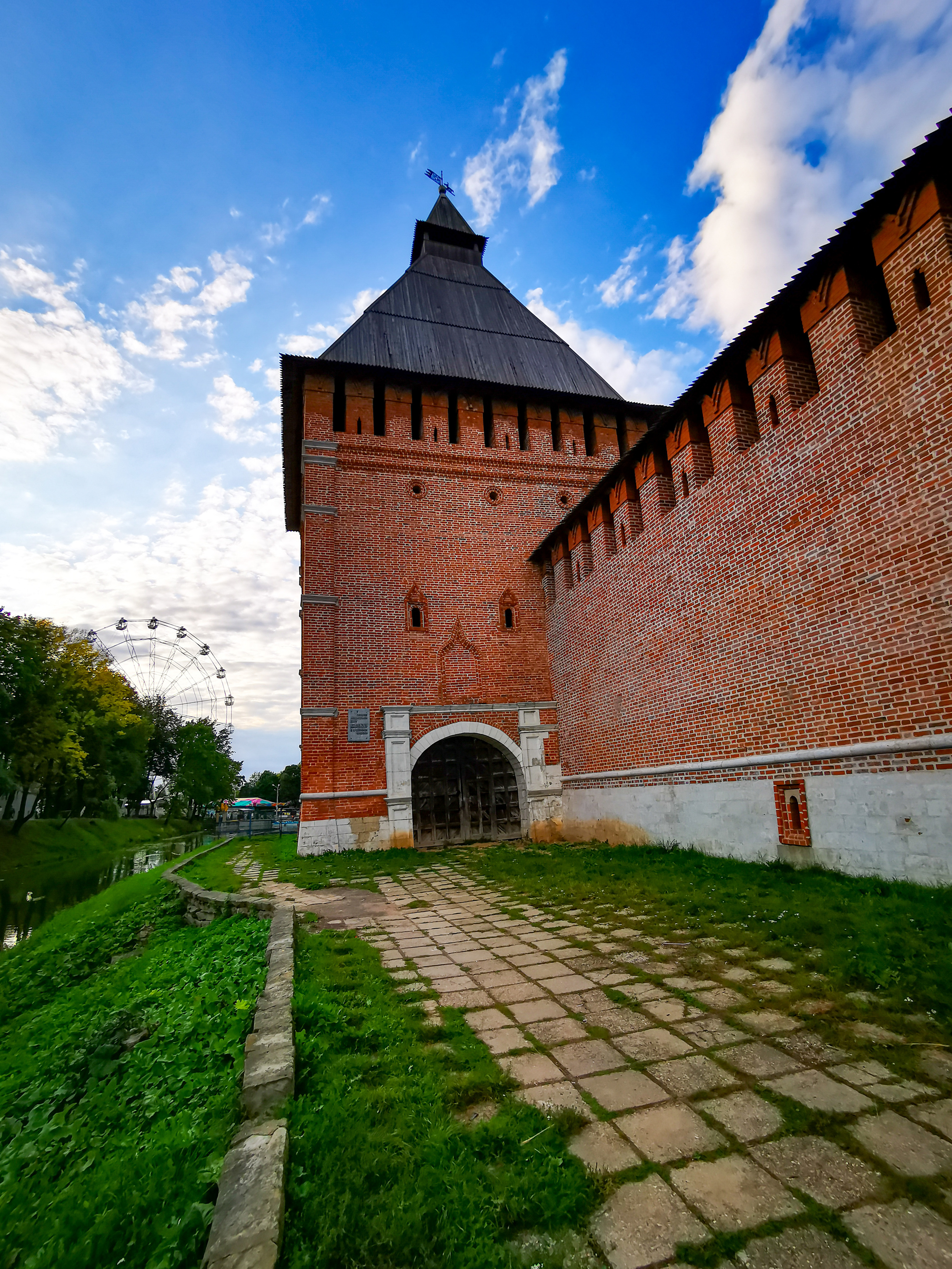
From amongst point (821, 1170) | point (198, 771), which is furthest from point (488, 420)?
point (198, 771)

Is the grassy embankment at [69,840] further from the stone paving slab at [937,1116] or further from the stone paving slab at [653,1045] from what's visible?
the stone paving slab at [937,1116]

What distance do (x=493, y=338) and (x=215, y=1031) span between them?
54.6ft

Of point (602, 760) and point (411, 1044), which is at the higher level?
point (602, 760)

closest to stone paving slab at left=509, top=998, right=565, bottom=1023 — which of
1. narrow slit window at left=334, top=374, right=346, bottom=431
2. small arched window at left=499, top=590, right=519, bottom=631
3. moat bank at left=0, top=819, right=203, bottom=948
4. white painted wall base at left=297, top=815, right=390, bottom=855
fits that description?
white painted wall base at left=297, top=815, right=390, bottom=855

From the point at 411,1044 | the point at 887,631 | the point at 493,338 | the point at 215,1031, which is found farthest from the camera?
the point at 493,338

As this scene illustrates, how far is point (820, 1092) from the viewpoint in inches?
95.6

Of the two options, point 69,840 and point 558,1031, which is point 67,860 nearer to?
point 69,840

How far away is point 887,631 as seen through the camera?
5.70 metres

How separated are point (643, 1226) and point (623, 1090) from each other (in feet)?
2.55

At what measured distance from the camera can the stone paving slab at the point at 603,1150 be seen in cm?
208

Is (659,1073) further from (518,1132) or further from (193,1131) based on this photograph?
(193,1131)

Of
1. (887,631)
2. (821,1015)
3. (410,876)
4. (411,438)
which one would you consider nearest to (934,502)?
(887,631)

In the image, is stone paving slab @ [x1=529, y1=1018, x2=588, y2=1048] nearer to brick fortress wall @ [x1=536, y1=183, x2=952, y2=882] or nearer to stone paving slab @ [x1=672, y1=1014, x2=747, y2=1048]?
stone paving slab @ [x1=672, y1=1014, x2=747, y2=1048]

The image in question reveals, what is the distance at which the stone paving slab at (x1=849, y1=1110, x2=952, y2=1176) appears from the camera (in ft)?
6.47
